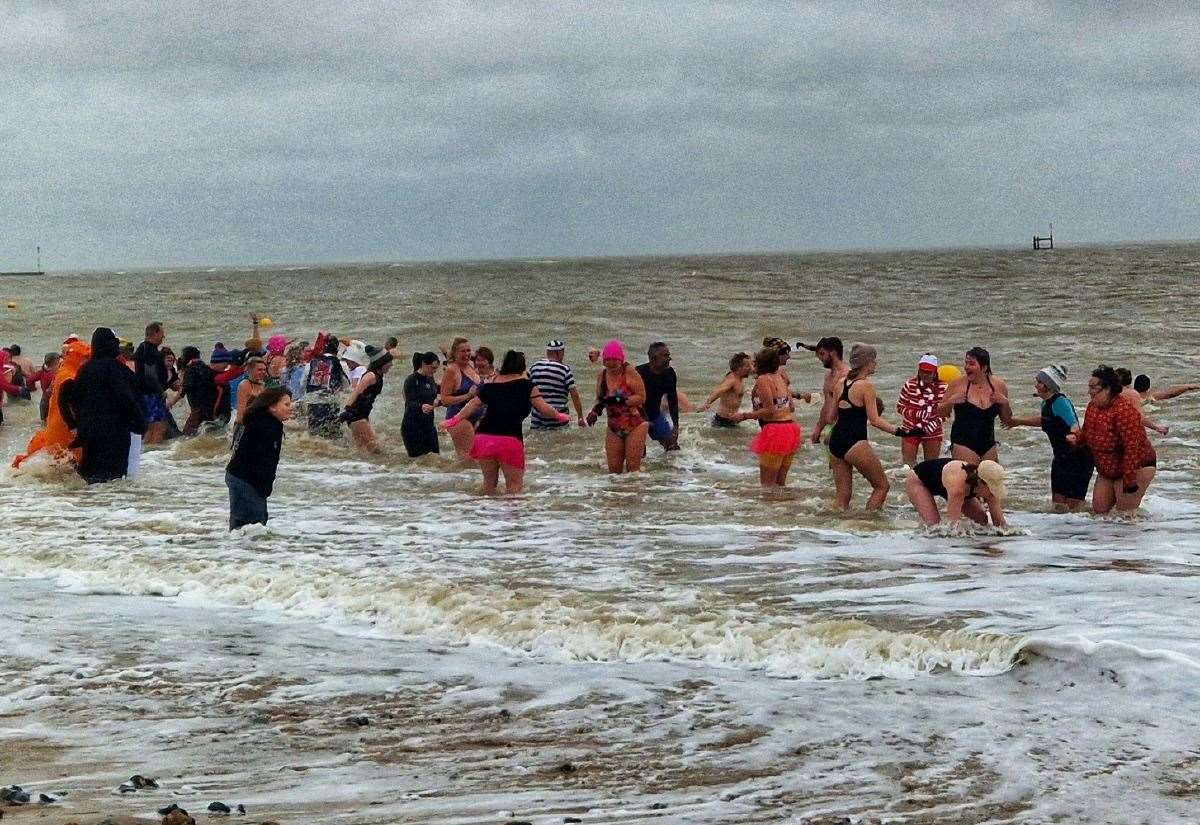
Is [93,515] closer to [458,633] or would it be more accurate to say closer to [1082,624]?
[458,633]

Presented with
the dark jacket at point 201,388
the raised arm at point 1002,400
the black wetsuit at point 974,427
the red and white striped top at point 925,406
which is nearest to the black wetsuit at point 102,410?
the dark jacket at point 201,388

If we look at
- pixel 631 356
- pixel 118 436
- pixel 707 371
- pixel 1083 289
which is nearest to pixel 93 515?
pixel 118 436

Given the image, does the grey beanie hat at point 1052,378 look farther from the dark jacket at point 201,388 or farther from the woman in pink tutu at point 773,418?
the dark jacket at point 201,388

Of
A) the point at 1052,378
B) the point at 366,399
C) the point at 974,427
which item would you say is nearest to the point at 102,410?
the point at 366,399

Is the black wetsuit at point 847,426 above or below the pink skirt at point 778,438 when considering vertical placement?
above

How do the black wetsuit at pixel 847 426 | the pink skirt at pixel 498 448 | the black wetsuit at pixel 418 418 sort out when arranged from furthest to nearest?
the black wetsuit at pixel 418 418 < the pink skirt at pixel 498 448 < the black wetsuit at pixel 847 426

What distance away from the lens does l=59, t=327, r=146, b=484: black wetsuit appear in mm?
12656

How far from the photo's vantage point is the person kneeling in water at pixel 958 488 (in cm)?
1040

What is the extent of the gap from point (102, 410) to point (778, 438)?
6.46 m

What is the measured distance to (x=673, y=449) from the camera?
1595 centimetres

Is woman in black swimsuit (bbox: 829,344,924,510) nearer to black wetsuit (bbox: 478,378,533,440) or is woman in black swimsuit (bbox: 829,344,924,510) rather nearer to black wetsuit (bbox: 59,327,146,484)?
black wetsuit (bbox: 478,378,533,440)

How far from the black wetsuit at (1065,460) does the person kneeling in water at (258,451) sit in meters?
6.46

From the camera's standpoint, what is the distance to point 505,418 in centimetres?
1261

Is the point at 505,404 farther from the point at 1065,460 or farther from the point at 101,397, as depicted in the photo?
the point at 1065,460
